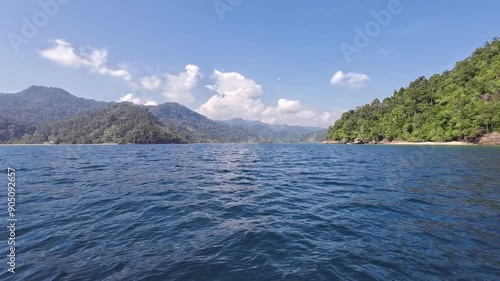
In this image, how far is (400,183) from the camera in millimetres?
22344

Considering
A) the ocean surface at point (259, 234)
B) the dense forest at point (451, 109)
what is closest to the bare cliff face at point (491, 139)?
the dense forest at point (451, 109)

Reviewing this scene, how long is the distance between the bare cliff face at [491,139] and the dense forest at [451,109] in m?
2.43

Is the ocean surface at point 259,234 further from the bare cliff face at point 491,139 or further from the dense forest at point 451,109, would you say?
the dense forest at point 451,109

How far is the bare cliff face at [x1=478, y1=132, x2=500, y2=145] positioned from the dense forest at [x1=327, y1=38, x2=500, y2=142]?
2431mm

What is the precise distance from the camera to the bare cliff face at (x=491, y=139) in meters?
91.4

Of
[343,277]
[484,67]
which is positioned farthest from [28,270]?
[484,67]

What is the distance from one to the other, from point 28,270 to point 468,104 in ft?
491

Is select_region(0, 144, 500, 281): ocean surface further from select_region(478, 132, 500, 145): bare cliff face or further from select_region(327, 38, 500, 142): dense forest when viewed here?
select_region(327, 38, 500, 142): dense forest

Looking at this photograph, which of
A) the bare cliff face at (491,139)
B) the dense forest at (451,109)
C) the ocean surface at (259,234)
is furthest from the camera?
the dense forest at (451,109)

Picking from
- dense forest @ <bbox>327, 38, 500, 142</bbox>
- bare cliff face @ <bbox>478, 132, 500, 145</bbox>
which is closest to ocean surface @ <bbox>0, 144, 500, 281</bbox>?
bare cliff face @ <bbox>478, 132, 500, 145</bbox>

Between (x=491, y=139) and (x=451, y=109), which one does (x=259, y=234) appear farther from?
(x=451, y=109)

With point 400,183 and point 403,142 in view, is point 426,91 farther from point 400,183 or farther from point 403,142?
point 400,183

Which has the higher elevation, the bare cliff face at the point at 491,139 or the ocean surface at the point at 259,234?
the bare cliff face at the point at 491,139

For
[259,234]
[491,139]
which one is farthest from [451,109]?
[259,234]
